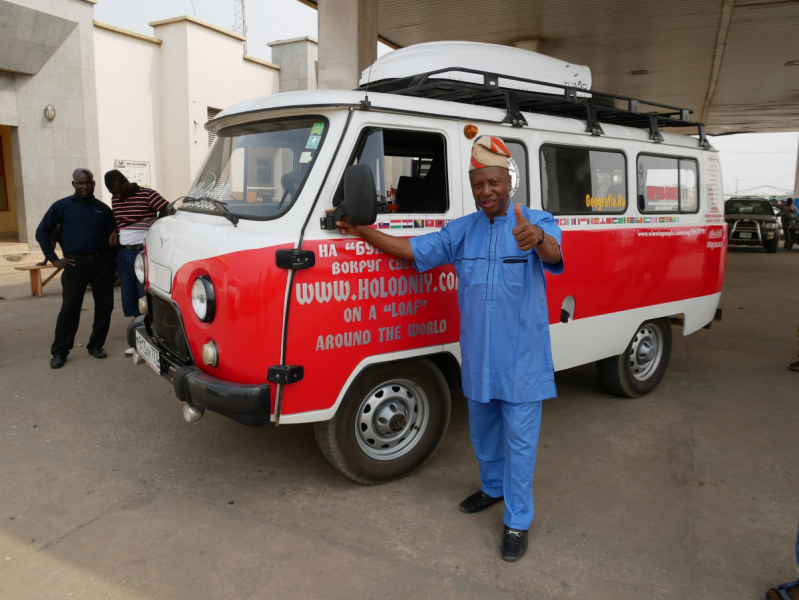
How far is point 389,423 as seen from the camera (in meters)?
3.62

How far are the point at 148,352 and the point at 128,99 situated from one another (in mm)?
12718

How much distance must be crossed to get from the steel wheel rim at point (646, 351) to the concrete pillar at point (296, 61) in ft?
48.8

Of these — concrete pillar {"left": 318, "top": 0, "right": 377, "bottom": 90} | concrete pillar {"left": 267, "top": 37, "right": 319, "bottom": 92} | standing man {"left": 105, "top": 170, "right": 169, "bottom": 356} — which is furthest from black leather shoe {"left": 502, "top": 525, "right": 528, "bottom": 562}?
concrete pillar {"left": 267, "top": 37, "right": 319, "bottom": 92}

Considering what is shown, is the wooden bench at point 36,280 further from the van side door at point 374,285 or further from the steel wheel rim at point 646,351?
the steel wheel rim at point 646,351

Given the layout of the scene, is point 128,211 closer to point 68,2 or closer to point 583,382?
point 583,382

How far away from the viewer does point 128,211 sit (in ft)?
20.0

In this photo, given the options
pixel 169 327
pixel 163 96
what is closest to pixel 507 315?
pixel 169 327

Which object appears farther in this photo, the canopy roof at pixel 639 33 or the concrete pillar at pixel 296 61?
the concrete pillar at pixel 296 61

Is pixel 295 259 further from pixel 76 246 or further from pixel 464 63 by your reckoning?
pixel 76 246

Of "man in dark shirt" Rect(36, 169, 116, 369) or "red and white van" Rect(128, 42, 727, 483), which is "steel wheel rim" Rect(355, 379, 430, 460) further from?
"man in dark shirt" Rect(36, 169, 116, 369)

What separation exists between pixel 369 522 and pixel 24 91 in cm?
1314

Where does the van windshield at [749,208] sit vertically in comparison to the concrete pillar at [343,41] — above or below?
below

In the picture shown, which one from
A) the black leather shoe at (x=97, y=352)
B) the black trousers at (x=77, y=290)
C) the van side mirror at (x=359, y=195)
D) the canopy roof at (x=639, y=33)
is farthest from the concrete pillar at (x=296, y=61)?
the van side mirror at (x=359, y=195)

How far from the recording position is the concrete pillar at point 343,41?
27.8 ft
